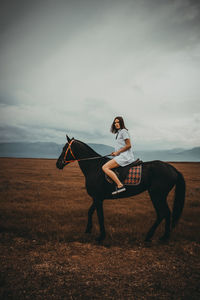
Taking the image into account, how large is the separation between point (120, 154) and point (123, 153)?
0.11 m

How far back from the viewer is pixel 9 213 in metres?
7.50

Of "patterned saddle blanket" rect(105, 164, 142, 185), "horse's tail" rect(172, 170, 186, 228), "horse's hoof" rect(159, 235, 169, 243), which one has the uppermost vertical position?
"patterned saddle blanket" rect(105, 164, 142, 185)

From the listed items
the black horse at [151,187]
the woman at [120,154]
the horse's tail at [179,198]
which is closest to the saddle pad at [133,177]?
the black horse at [151,187]

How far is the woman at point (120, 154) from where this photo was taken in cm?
490

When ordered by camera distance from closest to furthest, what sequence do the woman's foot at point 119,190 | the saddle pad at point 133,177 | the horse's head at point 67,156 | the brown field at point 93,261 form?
1. the brown field at point 93,261
2. the woman's foot at point 119,190
3. the saddle pad at point 133,177
4. the horse's head at point 67,156

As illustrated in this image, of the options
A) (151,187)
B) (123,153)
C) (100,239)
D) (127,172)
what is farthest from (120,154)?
(100,239)

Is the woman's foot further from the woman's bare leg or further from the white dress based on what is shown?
the white dress

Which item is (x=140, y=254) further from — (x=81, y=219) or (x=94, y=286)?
(x=81, y=219)

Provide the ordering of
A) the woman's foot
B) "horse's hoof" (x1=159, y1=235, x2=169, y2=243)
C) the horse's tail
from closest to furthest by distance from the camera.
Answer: the woman's foot
"horse's hoof" (x1=159, y1=235, x2=169, y2=243)
the horse's tail

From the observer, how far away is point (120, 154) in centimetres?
515

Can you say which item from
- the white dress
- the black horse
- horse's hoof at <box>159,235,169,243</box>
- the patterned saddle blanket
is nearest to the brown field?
horse's hoof at <box>159,235,169,243</box>

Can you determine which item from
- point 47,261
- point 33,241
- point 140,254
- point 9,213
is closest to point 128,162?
point 140,254

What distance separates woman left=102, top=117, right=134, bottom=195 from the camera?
16.1 ft

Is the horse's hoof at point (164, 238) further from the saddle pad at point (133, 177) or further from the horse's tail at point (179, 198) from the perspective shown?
the saddle pad at point (133, 177)
